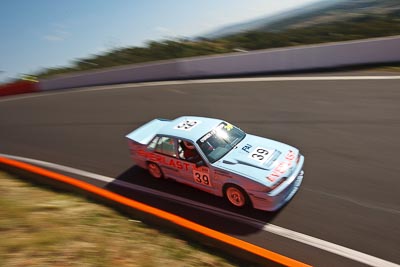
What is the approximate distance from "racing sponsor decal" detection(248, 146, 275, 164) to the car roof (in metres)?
1.11

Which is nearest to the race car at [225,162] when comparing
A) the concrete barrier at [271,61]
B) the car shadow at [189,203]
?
the car shadow at [189,203]

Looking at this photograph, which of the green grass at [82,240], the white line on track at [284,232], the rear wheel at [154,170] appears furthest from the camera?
the rear wheel at [154,170]

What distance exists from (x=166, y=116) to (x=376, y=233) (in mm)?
8700

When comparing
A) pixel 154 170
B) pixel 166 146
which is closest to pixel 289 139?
pixel 166 146

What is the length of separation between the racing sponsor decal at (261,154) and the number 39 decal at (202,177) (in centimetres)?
94

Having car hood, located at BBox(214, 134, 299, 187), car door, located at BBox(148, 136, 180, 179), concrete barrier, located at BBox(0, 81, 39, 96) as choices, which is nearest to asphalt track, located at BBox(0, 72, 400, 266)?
car door, located at BBox(148, 136, 180, 179)

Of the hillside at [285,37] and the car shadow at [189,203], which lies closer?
the car shadow at [189,203]

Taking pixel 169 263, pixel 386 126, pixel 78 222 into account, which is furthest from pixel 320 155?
pixel 78 222

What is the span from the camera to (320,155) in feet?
27.4

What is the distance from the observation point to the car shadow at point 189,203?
651 cm

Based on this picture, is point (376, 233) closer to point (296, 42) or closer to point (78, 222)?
point (78, 222)

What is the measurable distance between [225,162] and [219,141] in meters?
0.68

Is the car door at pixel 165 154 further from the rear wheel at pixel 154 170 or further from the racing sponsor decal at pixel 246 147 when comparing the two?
the racing sponsor decal at pixel 246 147

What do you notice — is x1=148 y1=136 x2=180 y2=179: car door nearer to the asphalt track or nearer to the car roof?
the car roof
